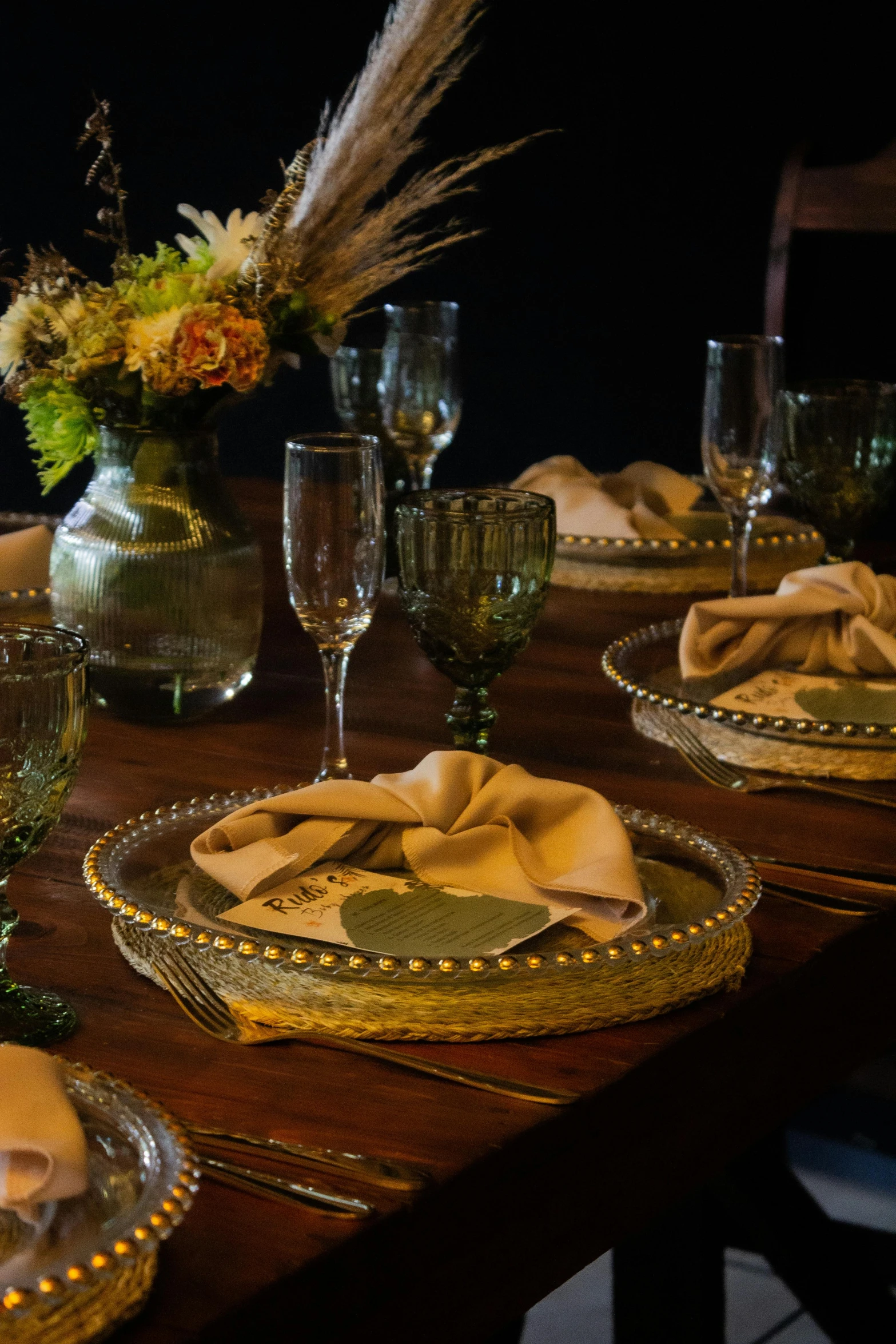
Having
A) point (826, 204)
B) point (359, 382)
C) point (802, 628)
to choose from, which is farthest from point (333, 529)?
point (826, 204)

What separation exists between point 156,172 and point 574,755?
9.54ft

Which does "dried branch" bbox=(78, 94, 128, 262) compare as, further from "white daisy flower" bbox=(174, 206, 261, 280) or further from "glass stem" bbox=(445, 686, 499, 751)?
"glass stem" bbox=(445, 686, 499, 751)

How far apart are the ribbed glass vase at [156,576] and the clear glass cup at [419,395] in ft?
1.60

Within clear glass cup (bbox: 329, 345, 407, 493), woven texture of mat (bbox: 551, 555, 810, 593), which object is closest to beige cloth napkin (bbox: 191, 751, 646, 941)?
woven texture of mat (bbox: 551, 555, 810, 593)

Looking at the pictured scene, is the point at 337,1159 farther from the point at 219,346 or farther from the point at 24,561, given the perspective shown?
the point at 24,561

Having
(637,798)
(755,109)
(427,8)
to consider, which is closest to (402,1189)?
(637,798)

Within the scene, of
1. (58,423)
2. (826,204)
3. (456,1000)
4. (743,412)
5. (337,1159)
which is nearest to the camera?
(337,1159)

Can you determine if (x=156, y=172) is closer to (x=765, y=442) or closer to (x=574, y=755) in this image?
(x=765, y=442)

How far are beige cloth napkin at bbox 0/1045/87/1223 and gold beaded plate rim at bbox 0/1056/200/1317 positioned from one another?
0.6 inches

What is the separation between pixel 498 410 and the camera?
10.9ft

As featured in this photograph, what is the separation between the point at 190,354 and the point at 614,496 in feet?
2.49

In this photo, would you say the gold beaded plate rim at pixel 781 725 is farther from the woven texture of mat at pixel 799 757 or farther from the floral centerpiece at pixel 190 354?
the floral centerpiece at pixel 190 354

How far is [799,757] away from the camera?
1.04 metres

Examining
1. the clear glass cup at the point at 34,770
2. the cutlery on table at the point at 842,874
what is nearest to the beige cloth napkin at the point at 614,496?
the cutlery on table at the point at 842,874
